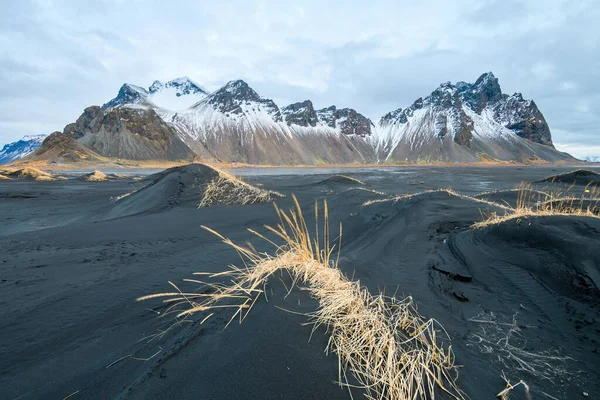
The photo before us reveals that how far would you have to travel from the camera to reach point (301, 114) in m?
183

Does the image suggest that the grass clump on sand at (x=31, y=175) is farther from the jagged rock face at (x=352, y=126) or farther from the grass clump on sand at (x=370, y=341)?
the jagged rock face at (x=352, y=126)

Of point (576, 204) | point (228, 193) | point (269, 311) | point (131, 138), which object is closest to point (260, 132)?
point (131, 138)

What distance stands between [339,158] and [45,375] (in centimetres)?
16391

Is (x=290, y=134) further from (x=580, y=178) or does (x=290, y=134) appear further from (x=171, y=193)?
(x=171, y=193)

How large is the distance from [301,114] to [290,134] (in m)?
26.2

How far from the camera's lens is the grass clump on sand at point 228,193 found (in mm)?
9758

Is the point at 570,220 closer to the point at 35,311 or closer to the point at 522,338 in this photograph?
the point at 522,338

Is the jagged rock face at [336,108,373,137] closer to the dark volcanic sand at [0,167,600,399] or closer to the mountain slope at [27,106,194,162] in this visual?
the mountain slope at [27,106,194,162]

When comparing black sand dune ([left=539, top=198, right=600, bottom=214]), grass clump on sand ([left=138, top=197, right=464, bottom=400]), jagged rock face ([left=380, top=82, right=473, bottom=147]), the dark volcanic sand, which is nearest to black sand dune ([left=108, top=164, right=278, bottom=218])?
the dark volcanic sand

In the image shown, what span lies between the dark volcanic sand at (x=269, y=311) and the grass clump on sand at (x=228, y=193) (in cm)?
326

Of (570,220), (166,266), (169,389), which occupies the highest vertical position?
(570,220)

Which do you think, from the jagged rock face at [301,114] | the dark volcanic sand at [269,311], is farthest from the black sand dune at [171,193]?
the jagged rock face at [301,114]

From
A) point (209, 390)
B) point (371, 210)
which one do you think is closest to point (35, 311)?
point (209, 390)

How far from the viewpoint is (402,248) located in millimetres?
5129
